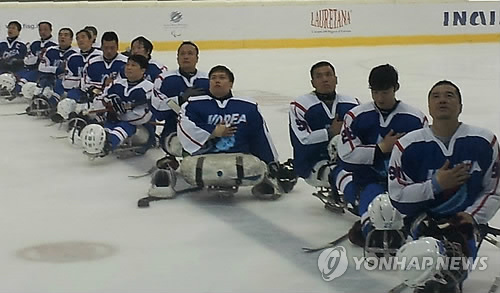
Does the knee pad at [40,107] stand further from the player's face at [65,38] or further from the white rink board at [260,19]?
the white rink board at [260,19]

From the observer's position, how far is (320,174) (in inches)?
169

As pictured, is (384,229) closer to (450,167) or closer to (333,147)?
(450,167)

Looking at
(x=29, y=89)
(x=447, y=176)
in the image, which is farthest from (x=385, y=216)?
(x=29, y=89)

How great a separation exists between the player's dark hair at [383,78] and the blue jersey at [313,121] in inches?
30.2

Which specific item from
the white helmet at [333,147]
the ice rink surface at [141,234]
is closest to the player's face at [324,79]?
the white helmet at [333,147]

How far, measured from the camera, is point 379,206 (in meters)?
3.23

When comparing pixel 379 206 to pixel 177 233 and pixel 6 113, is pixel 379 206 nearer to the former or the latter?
pixel 177 233

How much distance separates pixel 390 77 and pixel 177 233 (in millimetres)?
1240

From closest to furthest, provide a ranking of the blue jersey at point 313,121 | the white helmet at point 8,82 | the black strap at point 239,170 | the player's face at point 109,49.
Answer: the blue jersey at point 313,121 → the black strap at point 239,170 → the player's face at point 109,49 → the white helmet at point 8,82

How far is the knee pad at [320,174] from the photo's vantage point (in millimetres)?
4250

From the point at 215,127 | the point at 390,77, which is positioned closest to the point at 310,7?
the point at 215,127

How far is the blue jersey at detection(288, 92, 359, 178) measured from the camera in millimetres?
4254

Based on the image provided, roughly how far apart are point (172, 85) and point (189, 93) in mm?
212

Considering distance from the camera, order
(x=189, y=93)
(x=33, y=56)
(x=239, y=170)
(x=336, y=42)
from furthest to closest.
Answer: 1. (x=336, y=42)
2. (x=33, y=56)
3. (x=189, y=93)
4. (x=239, y=170)
